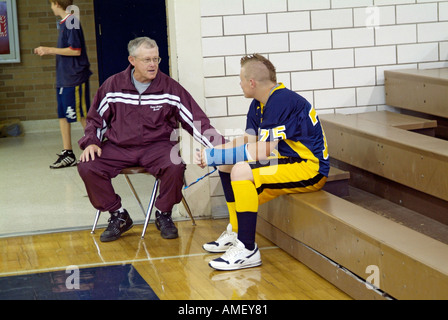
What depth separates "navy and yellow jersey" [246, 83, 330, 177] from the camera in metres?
3.98

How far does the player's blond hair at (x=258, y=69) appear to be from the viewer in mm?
4137

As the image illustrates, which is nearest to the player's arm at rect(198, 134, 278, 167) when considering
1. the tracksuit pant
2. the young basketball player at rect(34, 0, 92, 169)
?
the tracksuit pant

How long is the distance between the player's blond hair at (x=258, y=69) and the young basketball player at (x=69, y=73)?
3121 mm

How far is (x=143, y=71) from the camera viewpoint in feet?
15.4

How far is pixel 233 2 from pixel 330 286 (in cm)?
229

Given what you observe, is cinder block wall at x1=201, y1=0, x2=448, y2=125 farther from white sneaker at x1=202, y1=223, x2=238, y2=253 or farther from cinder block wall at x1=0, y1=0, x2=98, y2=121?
cinder block wall at x1=0, y1=0, x2=98, y2=121

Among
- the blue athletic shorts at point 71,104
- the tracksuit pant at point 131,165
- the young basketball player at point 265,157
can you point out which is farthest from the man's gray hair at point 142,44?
the blue athletic shorts at point 71,104

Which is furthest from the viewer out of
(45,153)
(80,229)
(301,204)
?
(45,153)

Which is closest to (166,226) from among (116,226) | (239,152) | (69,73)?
(116,226)

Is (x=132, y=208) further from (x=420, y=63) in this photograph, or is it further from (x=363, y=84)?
(x=420, y=63)

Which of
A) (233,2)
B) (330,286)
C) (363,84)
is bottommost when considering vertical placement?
(330,286)

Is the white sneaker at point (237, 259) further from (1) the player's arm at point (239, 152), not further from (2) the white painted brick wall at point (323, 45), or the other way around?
(2) the white painted brick wall at point (323, 45)

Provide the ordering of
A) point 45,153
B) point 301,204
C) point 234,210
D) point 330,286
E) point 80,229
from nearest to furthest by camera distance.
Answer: point 330,286, point 301,204, point 234,210, point 80,229, point 45,153
